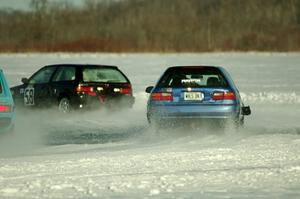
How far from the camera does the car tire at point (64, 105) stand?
19500mm

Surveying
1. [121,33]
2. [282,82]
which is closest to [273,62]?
[282,82]

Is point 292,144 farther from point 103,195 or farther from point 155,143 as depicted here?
point 103,195

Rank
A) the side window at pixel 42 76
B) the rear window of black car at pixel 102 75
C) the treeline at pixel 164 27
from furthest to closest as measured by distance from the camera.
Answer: the treeline at pixel 164 27
the side window at pixel 42 76
the rear window of black car at pixel 102 75

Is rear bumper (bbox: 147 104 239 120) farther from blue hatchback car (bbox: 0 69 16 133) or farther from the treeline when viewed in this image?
the treeline

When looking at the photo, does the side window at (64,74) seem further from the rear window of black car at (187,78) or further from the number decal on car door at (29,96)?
the rear window of black car at (187,78)

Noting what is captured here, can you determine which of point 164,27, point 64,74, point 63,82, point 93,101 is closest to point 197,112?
point 93,101

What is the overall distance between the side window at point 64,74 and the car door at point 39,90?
0.20 metres

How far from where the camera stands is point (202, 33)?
383ft

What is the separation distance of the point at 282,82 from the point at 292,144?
25953mm

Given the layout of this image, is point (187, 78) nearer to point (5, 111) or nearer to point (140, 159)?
point (5, 111)

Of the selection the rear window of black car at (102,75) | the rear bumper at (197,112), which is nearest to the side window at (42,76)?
the rear window of black car at (102,75)

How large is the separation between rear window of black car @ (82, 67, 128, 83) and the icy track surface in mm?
912

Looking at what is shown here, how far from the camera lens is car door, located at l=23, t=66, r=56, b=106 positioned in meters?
20.1

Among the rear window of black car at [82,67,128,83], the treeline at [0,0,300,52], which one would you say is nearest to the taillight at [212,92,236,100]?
the rear window of black car at [82,67,128,83]
